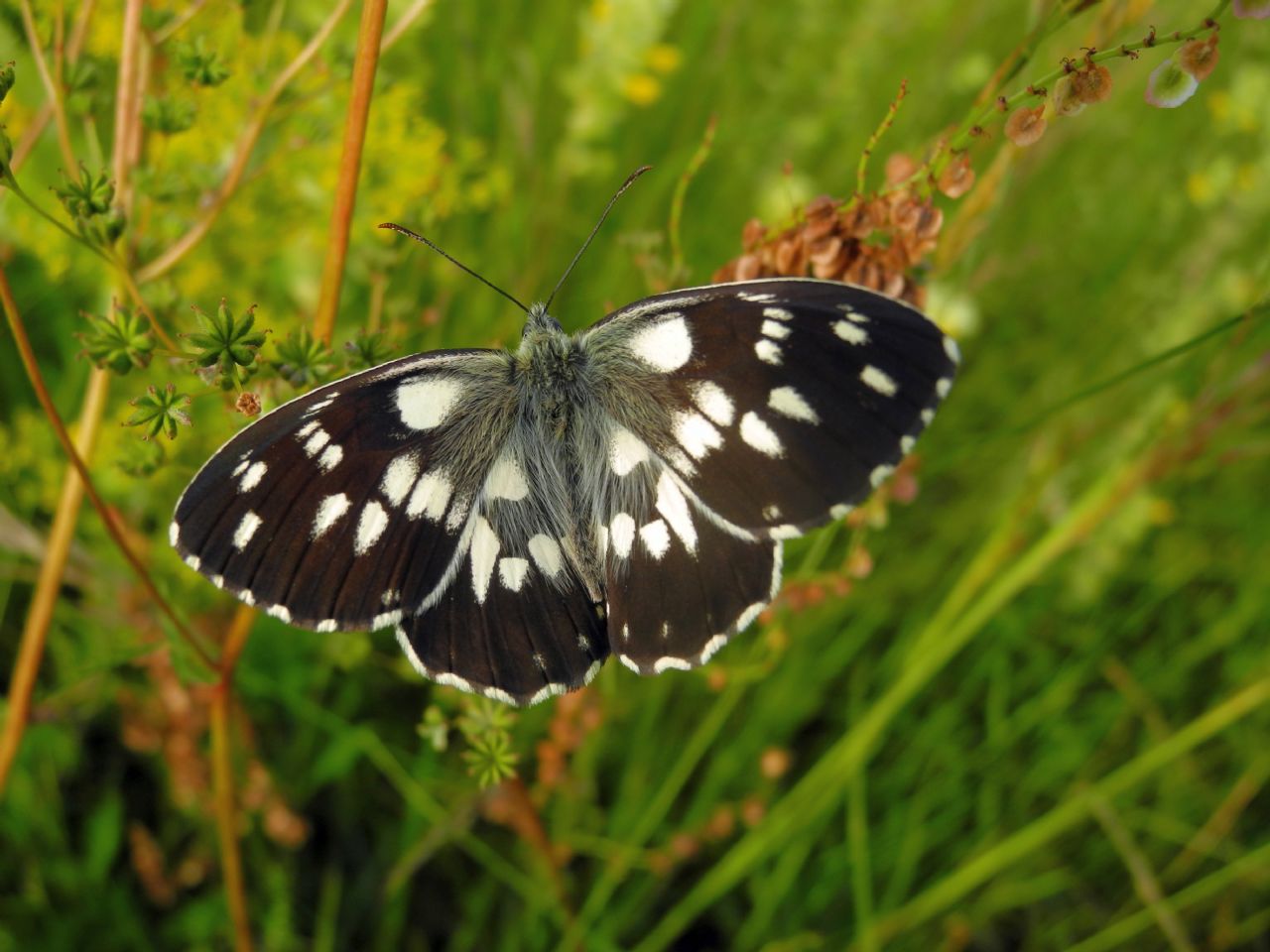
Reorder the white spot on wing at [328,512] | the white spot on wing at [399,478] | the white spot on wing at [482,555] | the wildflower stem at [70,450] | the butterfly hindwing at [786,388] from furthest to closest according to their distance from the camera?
the white spot on wing at [482,555]
the white spot on wing at [399,478]
the white spot on wing at [328,512]
the butterfly hindwing at [786,388]
the wildflower stem at [70,450]

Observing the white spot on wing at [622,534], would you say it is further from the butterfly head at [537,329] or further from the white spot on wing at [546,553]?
the butterfly head at [537,329]

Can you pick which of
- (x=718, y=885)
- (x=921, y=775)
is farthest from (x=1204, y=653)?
(x=718, y=885)

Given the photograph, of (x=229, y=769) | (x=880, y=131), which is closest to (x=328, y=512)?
(x=229, y=769)

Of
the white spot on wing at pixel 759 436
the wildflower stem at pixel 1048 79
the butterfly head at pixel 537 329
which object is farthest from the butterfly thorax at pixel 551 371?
the wildflower stem at pixel 1048 79

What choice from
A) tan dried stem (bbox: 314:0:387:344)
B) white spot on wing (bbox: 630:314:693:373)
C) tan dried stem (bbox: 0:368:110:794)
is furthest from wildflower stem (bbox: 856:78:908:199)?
tan dried stem (bbox: 0:368:110:794)

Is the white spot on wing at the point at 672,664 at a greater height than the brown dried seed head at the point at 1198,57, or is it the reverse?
the brown dried seed head at the point at 1198,57

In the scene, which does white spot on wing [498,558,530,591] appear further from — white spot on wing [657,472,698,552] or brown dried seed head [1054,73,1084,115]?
brown dried seed head [1054,73,1084,115]

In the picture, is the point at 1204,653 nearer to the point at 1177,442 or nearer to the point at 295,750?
the point at 1177,442
